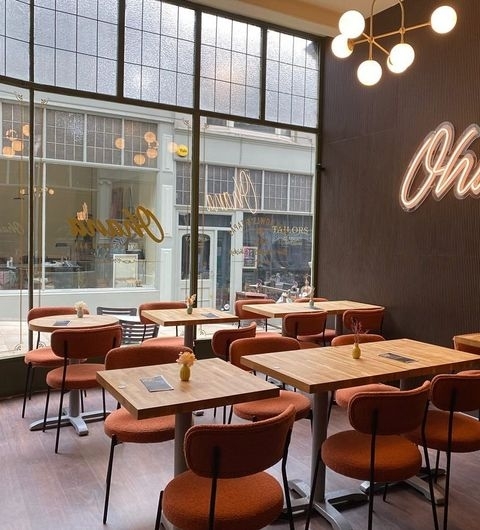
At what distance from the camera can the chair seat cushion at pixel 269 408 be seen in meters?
3.15

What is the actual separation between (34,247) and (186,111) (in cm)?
229

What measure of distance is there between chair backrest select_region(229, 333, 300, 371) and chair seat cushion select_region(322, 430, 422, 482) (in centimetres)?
98

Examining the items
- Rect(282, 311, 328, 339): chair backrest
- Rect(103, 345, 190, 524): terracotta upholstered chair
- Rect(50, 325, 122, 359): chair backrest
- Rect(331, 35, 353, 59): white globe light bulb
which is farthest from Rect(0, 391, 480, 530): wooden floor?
Rect(331, 35, 353, 59): white globe light bulb

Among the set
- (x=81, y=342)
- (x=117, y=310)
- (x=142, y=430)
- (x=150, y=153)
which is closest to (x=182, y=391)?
(x=142, y=430)

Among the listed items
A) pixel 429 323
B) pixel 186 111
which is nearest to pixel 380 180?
pixel 429 323

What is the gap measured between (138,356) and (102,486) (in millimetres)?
847

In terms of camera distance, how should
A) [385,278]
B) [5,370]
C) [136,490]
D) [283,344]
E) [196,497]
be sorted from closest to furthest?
[196,497], [136,490], [283,344], [5,370], [385,278]

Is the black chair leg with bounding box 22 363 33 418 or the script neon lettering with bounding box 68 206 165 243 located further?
the script neon lettering with bounding box 68 206 165 243

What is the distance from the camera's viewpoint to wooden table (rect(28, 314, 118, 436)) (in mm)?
4188

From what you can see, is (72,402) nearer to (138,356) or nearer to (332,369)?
(138,356)

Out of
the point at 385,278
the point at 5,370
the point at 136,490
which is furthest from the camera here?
the point at 385,278

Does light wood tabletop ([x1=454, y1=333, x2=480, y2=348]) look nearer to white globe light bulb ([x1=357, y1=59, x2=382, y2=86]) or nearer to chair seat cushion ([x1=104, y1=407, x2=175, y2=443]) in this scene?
white globe light bulb ([x1=357, y1=59, x2=382, y2=86])

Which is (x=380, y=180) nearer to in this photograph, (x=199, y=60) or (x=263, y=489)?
(x=199, y=60)

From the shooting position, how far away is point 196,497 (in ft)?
6.91
